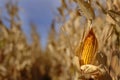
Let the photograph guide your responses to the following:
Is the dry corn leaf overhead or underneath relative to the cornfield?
overhead

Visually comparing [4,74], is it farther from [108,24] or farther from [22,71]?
[108,24]

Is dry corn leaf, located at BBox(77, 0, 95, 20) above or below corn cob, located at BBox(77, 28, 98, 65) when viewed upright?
above

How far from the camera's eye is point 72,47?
119 cm

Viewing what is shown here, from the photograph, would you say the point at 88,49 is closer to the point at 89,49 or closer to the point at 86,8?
the point at 89,49

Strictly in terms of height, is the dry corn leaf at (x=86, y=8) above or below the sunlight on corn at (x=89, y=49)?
above

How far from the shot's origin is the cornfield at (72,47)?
1.03 meters

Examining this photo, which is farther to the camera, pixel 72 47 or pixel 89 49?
pixel 72 47

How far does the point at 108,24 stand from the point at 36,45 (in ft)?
7.79

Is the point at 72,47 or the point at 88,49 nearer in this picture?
the point at 88,49

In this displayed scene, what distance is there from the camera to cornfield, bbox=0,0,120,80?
3.37 ft

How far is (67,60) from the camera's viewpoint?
2.14 m

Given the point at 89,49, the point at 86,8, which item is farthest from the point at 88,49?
the point at 86,8

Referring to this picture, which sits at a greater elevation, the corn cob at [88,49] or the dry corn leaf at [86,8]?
the dry corn leaf at [86,8]

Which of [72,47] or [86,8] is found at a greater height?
[86,8]
